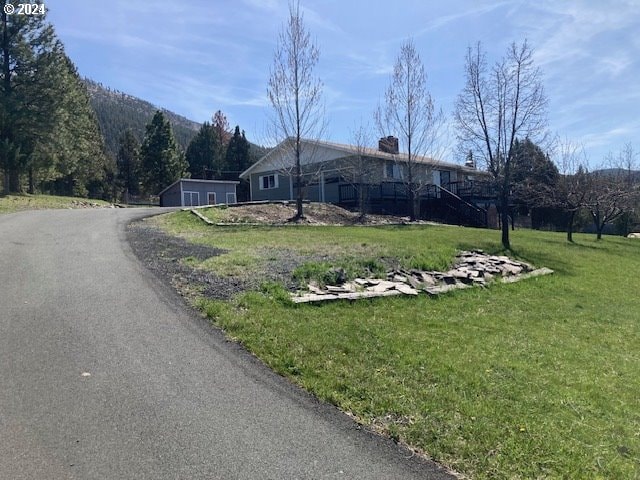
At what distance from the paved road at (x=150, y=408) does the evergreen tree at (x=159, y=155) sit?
161 feet

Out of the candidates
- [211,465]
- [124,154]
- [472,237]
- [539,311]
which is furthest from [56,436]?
[124,154]

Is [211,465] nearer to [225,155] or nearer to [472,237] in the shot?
[472,237]

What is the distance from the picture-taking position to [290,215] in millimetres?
20406

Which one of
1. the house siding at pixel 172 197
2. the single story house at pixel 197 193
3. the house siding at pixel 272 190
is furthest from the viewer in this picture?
the house siding at pixel 172 197

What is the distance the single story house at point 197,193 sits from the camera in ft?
127

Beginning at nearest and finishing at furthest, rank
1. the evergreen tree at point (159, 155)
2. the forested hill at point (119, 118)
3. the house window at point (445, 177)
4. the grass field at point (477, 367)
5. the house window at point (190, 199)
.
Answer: the grass field at point (477, 367)
the house window at point (445, 177)
the house window at point (190, 199)
the evergreen tree at point (159, 155)
the forested hill at point (119, 118)

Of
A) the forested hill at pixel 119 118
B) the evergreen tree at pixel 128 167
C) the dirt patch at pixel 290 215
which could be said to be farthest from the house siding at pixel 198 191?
the forested hill at pixel 119 118

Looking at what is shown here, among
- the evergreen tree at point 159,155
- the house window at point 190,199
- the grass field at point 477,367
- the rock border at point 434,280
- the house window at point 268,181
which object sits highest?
the evergreen tree at point 159,155

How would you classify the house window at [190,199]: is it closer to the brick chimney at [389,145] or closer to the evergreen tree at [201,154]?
the brick chimney at [389,145]

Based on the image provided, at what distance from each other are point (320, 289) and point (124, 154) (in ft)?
187

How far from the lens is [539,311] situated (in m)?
8.03

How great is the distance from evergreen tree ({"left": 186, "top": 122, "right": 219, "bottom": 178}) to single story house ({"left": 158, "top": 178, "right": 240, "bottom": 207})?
68.7 ft

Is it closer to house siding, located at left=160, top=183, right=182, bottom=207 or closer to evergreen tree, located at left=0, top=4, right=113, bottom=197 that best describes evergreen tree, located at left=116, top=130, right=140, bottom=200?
house siding, located at left=160, top=183, right=182, bottom=207

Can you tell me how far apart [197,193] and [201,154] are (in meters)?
25.7
